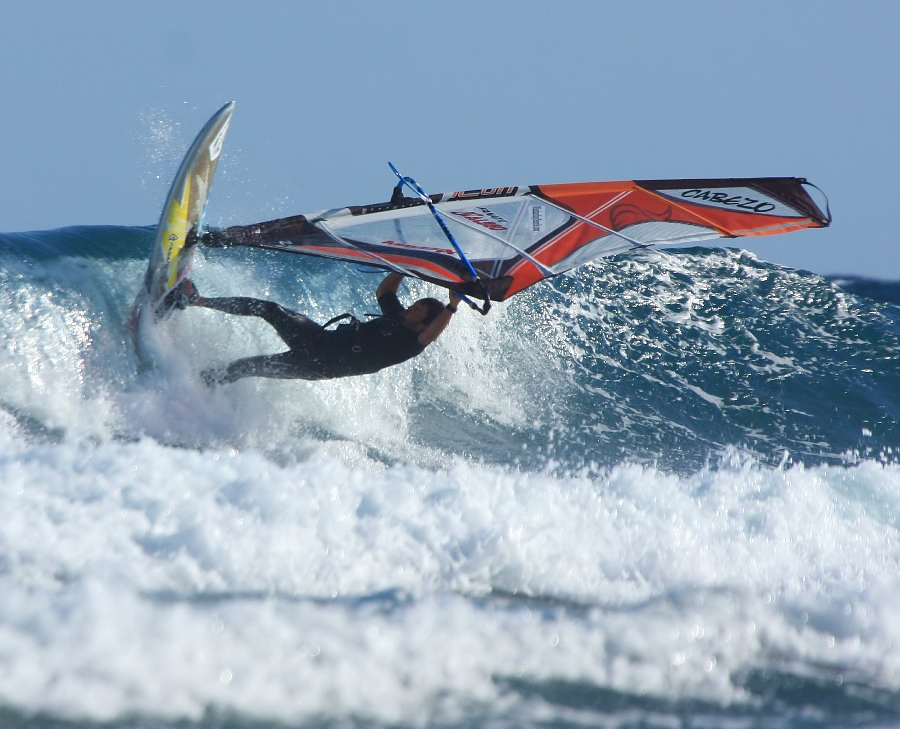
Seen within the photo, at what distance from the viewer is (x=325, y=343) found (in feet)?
22.1

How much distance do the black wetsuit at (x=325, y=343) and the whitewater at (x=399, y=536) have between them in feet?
1.31

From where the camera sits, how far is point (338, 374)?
6.83 meters

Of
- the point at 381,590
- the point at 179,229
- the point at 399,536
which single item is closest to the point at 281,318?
the point at 179,229

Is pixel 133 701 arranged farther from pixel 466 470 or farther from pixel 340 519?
pixel 466 470

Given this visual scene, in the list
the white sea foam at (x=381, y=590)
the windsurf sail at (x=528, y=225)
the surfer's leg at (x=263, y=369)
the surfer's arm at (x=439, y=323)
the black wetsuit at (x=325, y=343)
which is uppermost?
the windsurf sail at (x=528, y=225)

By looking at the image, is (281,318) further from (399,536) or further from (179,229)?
(399,536)

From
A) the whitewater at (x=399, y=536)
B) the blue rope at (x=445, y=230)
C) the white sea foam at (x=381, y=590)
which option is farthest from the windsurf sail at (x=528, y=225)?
the white sea foam at (x=381, y=590)

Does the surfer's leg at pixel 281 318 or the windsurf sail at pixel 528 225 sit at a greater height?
the windsurf sail at pixel 528 225

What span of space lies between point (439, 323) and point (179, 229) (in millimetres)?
1829

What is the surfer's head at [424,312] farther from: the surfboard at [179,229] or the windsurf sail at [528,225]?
the surfboard at [179,229]

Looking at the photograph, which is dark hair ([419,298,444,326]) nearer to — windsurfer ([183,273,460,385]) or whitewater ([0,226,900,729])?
windsurfer ([183,273,460,385])

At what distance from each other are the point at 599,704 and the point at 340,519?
61.2 inches

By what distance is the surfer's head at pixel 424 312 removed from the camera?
6684mm

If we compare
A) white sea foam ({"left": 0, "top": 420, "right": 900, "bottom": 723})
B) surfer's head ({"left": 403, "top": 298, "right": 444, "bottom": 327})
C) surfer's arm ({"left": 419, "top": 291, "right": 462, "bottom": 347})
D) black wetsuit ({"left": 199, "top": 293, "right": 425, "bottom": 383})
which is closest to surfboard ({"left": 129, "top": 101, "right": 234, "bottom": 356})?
black wetsuit ({"left": 199, "top": 293, "right": 425, "bottom": 383})
